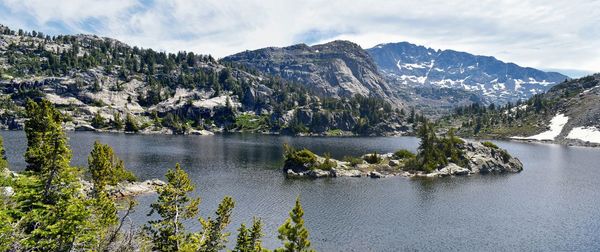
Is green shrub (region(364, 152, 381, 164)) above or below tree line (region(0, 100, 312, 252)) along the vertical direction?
below

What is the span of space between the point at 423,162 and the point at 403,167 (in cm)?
714

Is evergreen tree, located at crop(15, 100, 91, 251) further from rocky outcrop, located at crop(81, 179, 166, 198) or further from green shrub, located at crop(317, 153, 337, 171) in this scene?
green shrub, located at crop(317, 153, 337, 171)

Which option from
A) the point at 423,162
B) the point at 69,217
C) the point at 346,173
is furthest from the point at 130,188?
the point at 423,162

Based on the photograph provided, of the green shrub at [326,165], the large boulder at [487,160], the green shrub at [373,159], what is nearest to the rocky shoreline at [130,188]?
the green shrub at [326,165]

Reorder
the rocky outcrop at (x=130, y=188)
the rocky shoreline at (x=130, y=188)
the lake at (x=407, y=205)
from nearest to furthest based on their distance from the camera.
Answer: the lake at (x=407, y=205)
the rocky shoreline at (x=130, y=188)
the rocky outcrop at (x=130, y=188)

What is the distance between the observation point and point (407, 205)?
9850cm

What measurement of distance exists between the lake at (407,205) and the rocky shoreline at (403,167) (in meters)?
5.89

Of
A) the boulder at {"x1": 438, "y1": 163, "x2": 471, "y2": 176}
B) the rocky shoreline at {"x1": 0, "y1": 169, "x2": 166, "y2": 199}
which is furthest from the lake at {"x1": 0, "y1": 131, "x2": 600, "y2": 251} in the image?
the boulder at {"x1": 438, "y1": 163, "x2": 471, "y2": 176}

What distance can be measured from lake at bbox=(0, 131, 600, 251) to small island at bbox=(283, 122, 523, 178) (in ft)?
20.9

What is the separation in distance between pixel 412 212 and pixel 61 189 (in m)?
72.3

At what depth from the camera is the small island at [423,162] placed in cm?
13900

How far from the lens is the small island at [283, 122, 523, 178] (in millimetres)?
139000

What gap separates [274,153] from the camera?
193 m

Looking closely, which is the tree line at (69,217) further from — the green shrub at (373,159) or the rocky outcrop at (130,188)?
the green shrub at (373,159)
